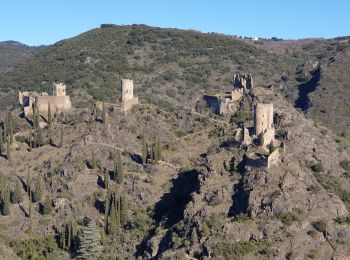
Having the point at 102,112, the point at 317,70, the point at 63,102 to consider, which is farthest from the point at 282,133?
the point at 317,70

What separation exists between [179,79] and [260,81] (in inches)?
545

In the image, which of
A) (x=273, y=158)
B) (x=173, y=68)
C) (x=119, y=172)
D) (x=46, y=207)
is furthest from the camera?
(x=173, y=68)

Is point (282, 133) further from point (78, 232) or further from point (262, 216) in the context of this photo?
point (78, 232)

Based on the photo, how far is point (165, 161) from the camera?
257 ft

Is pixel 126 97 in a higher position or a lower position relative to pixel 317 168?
higher

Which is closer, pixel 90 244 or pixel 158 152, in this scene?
pixel 90 244

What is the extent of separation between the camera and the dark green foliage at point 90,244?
65.6 metres

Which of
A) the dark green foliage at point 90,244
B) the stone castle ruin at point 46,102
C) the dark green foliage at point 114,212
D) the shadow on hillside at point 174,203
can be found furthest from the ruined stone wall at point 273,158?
the stone castle ruin at point 46,102

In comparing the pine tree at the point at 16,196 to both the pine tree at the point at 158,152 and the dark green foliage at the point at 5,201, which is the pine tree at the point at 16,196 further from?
the pine tree at the point at 158,152

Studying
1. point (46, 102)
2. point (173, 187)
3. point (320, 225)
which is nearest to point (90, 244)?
point (173, 187)

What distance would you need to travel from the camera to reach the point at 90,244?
65938 millimetres

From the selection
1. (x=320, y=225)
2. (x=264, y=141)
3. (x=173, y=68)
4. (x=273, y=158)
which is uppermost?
(x=173, y=68)

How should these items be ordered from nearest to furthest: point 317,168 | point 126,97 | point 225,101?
point 317,168, point 126,97, point 225,101

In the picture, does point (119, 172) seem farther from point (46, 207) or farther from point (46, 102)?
point (46, 102)
